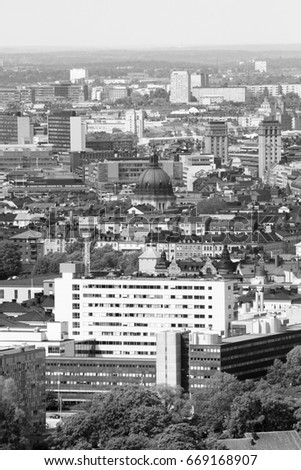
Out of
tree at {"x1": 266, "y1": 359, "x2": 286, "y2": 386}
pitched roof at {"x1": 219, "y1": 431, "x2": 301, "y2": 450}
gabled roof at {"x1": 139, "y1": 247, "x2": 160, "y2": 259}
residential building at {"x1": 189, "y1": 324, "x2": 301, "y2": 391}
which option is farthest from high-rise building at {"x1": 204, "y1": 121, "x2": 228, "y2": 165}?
pitched roof at {"x1": 219, "y1": 431, "x2": 301, "y2": 450}

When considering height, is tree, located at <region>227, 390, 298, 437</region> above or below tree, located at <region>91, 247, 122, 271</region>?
above

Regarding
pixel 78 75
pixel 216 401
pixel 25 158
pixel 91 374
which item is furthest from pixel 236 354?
pixel 78 75

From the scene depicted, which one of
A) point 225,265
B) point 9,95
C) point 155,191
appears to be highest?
point 225,265

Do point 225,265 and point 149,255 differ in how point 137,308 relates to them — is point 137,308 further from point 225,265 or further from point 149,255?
point 149,255

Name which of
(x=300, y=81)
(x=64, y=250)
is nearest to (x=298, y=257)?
(x=64, y=250)

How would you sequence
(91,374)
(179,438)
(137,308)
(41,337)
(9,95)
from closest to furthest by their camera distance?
(179,438) < (91,374) < (41,337) < (137,308) < (9,95)

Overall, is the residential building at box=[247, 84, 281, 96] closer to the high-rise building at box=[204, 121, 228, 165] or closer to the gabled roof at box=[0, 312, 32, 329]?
the high-rise building at box=[204, 121, 228, 165]

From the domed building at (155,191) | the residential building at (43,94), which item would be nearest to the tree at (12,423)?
the domed building at (155,191)

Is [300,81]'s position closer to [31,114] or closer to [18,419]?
[31,114]
